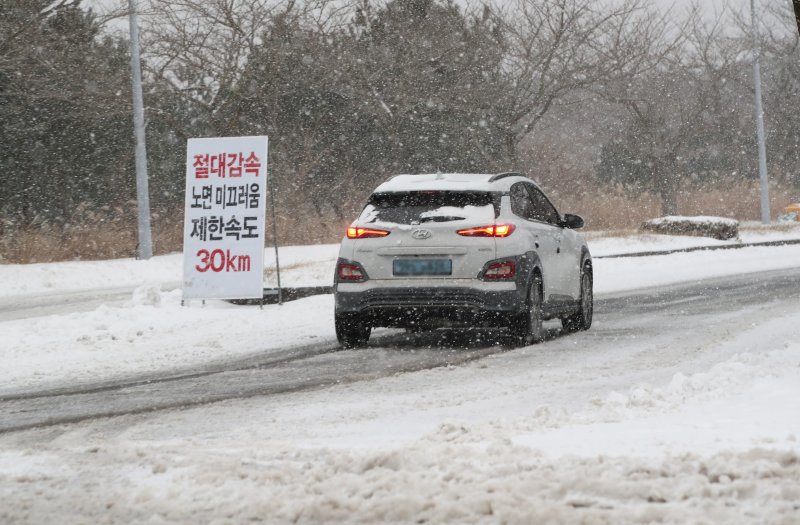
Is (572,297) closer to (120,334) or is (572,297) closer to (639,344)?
(639,344)

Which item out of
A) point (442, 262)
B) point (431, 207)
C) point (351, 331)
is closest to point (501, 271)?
point (442, 262)

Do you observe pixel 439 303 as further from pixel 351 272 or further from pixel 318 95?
pixel 318 95

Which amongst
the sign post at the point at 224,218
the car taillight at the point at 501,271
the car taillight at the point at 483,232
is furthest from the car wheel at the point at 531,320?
the sign post at the point at 224,218

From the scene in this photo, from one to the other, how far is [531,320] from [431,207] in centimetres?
140

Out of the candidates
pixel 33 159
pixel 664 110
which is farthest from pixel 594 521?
pixel 664 110

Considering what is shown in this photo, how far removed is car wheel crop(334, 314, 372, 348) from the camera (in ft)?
36.2

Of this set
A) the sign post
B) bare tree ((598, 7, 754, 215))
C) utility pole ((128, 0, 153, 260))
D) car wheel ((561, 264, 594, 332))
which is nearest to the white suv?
car wheel ((561, 264, 594, 332))

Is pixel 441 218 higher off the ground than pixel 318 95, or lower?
lower

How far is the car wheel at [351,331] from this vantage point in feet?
36.2

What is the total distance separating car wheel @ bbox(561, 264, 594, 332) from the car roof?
6.14 feet

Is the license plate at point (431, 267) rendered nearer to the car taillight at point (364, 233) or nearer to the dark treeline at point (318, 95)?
the car taillight at point (364, 233)

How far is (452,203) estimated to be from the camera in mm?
10977

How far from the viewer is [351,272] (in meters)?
10.9

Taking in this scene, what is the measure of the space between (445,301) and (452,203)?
0.99 m
